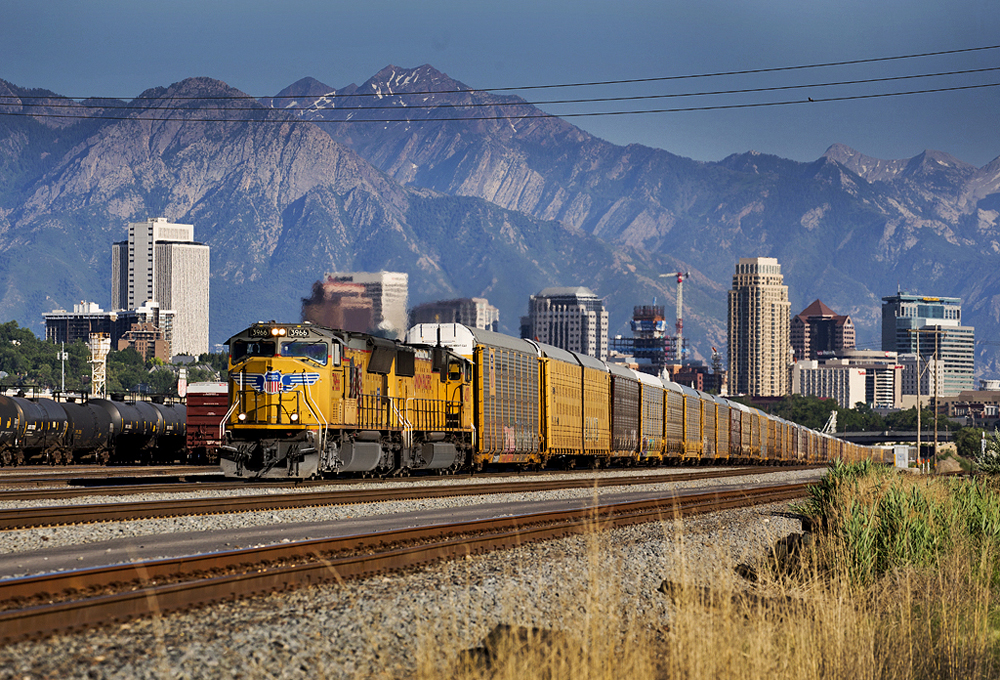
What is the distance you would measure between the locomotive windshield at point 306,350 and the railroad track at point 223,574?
33.2ft

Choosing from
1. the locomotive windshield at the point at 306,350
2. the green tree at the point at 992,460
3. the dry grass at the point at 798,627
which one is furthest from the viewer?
the green tree at the point at 992,460

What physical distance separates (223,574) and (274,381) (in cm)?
1534

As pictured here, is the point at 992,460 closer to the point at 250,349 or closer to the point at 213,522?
the point at 250,349

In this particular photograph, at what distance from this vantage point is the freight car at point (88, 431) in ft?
160

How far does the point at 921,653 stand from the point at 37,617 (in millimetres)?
7892

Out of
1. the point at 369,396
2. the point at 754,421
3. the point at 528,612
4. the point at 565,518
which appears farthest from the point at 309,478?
the point at 754,421

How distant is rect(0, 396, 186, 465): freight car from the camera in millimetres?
48875

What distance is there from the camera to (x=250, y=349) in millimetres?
28422

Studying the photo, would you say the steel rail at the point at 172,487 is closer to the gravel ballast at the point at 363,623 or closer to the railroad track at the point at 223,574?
the railroad track at the point at 223,574

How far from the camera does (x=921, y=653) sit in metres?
10.5

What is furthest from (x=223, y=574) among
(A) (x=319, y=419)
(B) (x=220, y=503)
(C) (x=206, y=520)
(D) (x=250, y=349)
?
(D) (x=250, y=349)

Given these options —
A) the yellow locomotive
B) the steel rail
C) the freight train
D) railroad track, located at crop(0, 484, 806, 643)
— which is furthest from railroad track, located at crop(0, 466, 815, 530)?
railroad track, located at crop(0, 484, 806, 643)

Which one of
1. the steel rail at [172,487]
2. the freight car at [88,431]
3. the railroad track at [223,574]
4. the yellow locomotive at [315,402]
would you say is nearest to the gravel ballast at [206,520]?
the steel rail at [172,487]

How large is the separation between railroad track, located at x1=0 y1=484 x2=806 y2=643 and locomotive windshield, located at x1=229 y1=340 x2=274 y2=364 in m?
11.2
